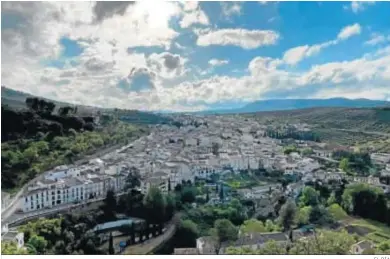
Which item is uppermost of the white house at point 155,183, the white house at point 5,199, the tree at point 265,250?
the white house at point 155,183

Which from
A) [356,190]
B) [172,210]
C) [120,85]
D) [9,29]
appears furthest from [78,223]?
[356,190]

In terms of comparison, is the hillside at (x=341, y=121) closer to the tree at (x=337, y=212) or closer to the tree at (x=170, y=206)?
the tree at (x=337, y=212)

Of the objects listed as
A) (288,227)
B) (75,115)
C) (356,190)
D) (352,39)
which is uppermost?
(352,39)

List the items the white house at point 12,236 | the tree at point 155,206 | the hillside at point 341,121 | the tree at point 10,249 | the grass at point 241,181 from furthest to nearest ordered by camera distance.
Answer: the hillside at point 341,121 → the grass at point 241,181 → the tree at point 155,206 → the white house at point 12,236 → the tree at point 10,249

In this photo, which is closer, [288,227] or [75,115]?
[288,227]

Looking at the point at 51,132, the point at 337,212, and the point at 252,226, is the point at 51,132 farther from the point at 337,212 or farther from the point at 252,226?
the point at 337,212

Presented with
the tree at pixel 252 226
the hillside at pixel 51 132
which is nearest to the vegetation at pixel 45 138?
the hillside at pixel 51 132

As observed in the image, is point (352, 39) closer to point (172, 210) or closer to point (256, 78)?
point (256, 78)

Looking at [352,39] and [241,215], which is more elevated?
[352,39]
